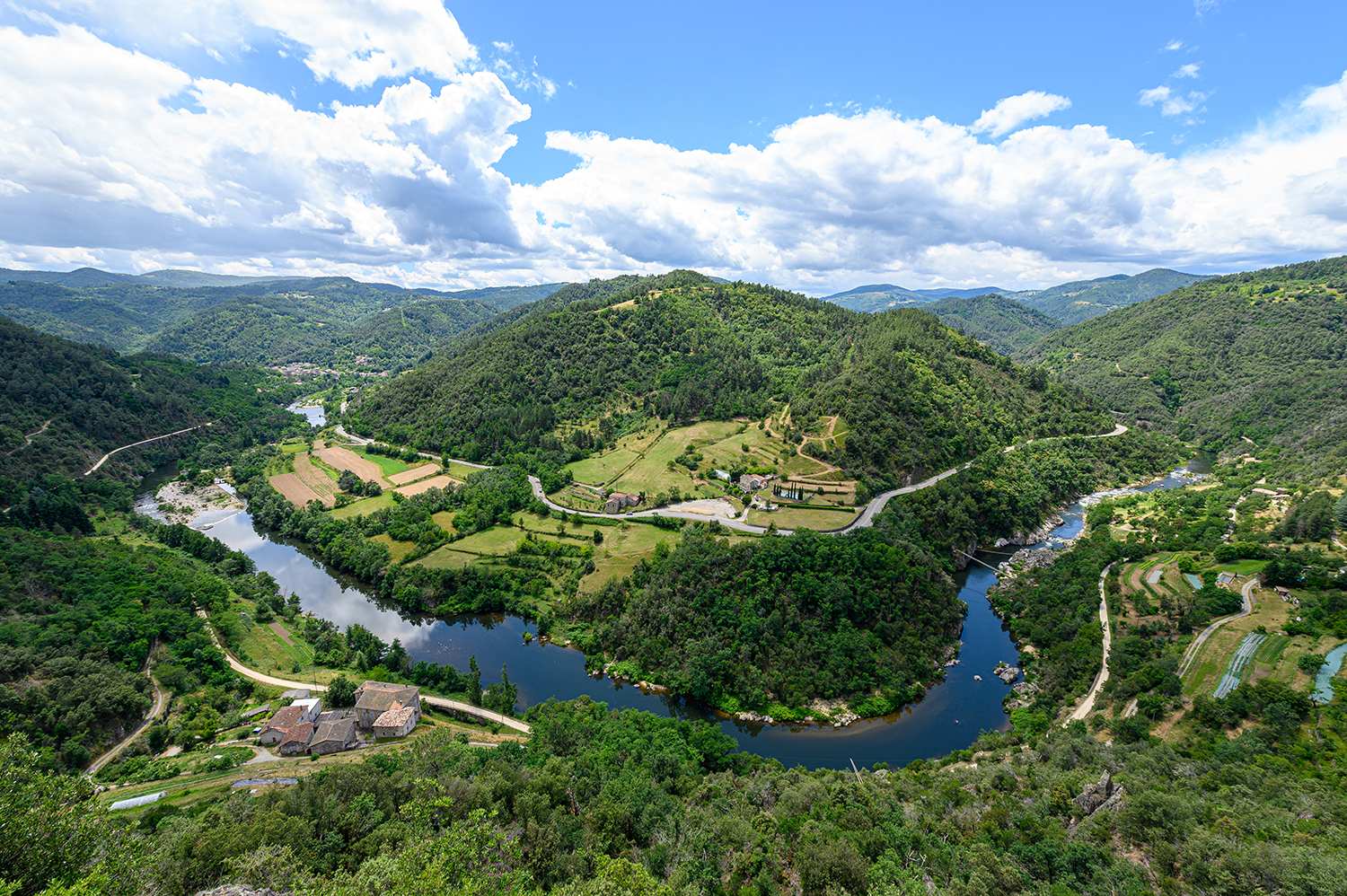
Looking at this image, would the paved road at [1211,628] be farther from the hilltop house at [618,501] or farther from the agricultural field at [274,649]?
the agricultural field at [274,649]

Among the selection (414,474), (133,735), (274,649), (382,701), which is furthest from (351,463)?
(382,701)

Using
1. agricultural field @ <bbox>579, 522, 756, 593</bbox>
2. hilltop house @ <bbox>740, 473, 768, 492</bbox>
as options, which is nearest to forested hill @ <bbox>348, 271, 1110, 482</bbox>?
hilltop house @ <bbox>740, 473, 768, 492</bbox>

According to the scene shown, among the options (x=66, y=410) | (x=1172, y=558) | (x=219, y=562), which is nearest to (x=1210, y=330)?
(x=1172, y=558)

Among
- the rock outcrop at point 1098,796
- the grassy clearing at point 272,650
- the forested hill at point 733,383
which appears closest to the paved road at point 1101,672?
the rock outcrop at point 1098,796

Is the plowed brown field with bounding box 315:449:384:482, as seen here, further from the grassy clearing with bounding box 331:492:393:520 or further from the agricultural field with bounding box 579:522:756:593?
the agricultural field with bounding box 579:522:756:593

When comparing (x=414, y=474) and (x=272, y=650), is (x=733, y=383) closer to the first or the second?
(x=414, y=474)

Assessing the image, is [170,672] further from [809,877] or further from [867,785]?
[867,785]

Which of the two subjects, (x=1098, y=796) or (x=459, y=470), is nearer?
(x=1098, y=796)
